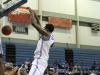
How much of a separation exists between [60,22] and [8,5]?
13.3 meters

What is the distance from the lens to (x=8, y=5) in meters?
6.46

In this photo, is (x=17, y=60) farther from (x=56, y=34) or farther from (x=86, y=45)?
(x=86, y=45)

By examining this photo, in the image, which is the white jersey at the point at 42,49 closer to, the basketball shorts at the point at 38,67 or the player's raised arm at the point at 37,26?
the basketball shorts at the point at 38,67

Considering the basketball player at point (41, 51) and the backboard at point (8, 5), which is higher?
the backboard at point (8, 5)

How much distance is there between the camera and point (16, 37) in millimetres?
17641

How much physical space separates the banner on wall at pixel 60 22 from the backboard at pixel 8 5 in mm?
12601

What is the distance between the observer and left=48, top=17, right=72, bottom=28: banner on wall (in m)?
19.3

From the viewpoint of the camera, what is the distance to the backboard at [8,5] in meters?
6.13

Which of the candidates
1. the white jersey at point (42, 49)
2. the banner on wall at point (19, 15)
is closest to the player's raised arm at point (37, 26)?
the white jersey at point (42, 49)

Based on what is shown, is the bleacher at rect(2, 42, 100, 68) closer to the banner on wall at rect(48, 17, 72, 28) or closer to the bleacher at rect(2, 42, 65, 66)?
the bleacher at rect(2, 42, 65, 66)

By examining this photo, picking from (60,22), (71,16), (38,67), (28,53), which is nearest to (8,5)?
(38,67)

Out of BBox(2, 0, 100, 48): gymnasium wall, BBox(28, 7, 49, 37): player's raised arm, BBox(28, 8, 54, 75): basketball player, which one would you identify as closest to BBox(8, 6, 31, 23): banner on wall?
BBox(2, 0, 100, 48): gymnasium wall

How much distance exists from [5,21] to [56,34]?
162 inches

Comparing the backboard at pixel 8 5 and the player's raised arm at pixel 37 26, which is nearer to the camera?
the player's raised arm at pixel 37 26
